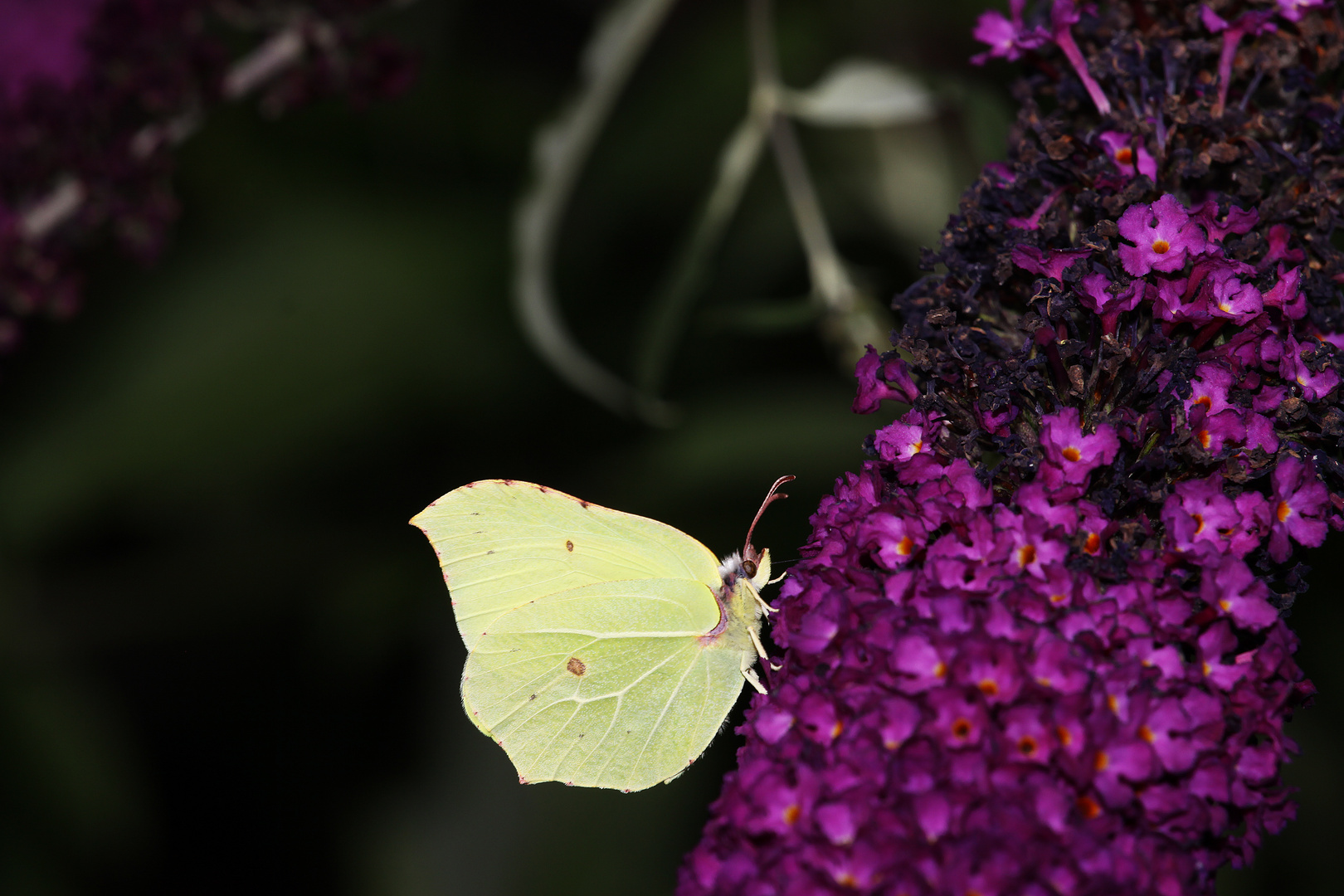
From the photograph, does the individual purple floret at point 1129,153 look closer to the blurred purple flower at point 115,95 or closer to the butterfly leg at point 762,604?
the butterfly leg at point 762,604

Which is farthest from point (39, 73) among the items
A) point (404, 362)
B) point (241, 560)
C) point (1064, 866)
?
point (1064, 866)

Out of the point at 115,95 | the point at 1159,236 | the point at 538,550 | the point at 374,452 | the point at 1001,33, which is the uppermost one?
the point at 115,95

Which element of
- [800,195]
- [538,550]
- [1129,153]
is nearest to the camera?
[1129,153]

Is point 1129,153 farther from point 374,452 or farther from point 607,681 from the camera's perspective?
point 374,452

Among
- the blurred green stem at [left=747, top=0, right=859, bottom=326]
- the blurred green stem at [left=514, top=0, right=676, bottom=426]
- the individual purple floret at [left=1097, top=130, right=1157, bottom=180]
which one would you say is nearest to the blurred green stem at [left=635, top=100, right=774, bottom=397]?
the blurred green stem at [left=747, top=0, right=859, bottom=326]

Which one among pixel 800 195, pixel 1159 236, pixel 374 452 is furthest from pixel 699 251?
pixel 374 452

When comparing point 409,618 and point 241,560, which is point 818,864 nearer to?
point 409,618

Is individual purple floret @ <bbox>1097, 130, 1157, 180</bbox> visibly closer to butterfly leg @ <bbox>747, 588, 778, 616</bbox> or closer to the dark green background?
butterfly leg @ <bbox>747, 588, 778, 616</bbox>
